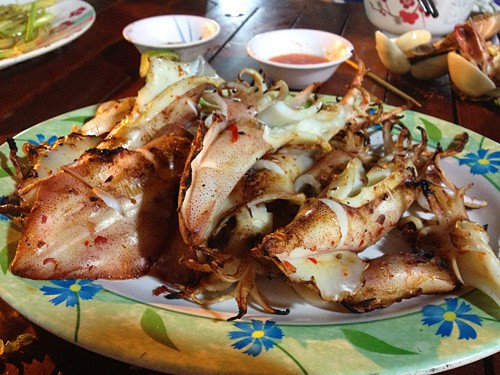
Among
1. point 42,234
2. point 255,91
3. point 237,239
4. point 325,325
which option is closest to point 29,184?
point 42,234

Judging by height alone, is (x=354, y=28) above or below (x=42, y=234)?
below

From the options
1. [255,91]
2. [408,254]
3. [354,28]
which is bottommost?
[354,28]

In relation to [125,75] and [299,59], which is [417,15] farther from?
[125,75]

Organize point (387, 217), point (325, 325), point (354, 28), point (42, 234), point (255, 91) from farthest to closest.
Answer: point (354, 28), point (255, 91), point (387, 217), point (42, 234), point (325, 325)

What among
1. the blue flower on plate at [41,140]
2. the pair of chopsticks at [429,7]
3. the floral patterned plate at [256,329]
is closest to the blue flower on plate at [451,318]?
the floral patterned plate at [256,329]

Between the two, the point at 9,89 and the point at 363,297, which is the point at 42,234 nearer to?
the point at 363,297

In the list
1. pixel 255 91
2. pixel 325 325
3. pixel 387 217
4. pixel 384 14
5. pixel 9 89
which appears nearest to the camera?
pixel 325 325

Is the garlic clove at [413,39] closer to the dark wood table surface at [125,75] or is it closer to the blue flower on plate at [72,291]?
the dark wood table surface at [125,75]
